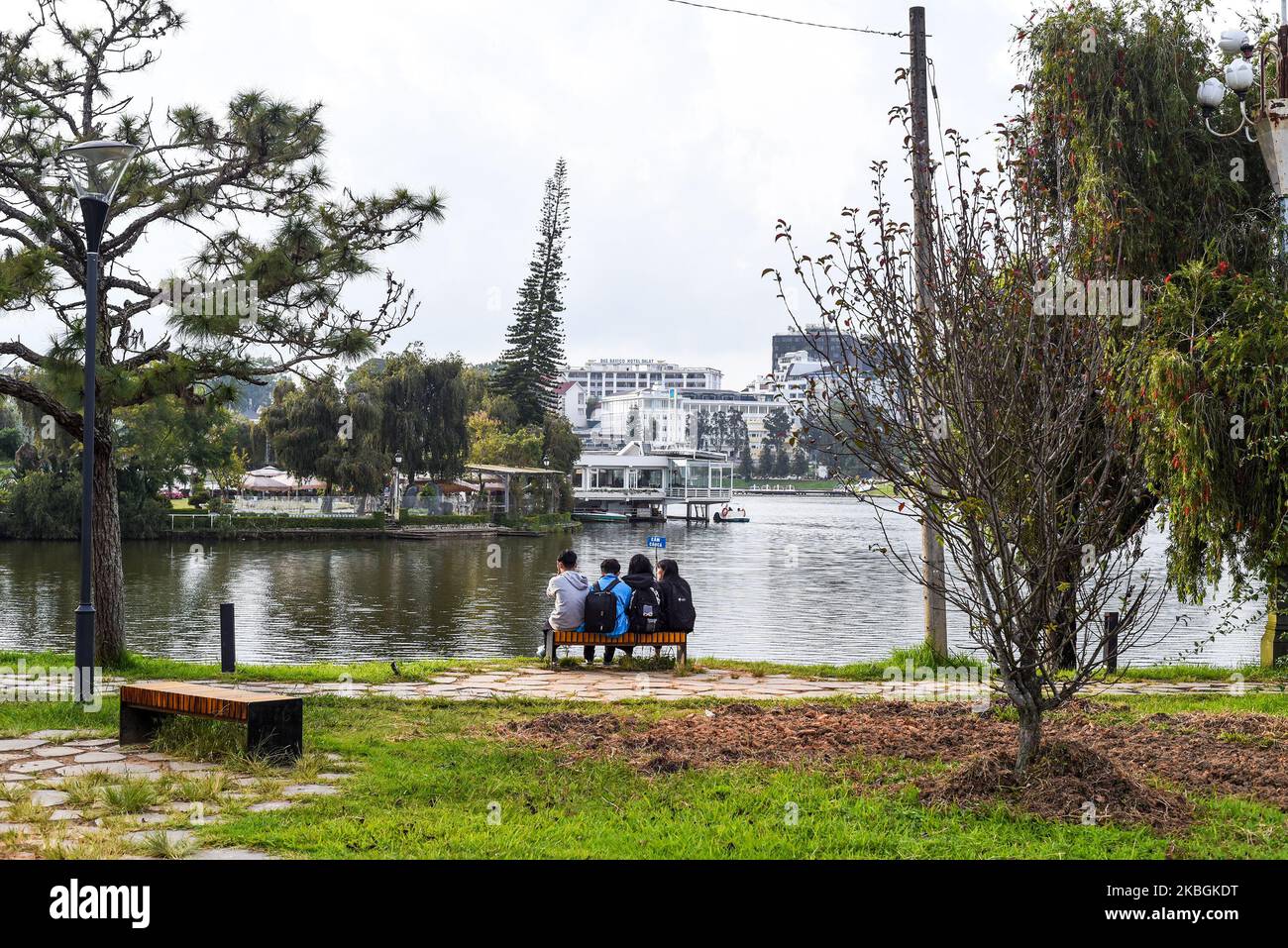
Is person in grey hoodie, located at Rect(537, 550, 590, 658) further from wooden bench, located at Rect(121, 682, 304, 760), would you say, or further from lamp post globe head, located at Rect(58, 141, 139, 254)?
lamp post globe head, located at Rect(58, 141, 139, 254)

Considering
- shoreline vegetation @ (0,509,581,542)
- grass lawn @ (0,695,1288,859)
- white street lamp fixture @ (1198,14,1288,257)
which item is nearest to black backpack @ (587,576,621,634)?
grass lawn @ (0,695,1288,859)

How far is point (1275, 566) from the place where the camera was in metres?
9.85

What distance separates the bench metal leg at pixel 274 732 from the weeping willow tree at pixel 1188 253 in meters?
6.43

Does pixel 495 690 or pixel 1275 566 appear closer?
pixel 495 690

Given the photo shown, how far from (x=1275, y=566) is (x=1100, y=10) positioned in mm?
5401

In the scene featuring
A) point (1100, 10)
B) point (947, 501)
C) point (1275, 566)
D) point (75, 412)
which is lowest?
point (1275, 566)

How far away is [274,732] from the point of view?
231 inches

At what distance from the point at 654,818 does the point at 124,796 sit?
2252 mm

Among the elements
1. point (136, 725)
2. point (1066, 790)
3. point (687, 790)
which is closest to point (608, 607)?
point (136, 725)

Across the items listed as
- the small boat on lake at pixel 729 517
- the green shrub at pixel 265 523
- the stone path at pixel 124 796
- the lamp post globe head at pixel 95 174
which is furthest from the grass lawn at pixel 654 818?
the small boat on lake at pixel 729 517

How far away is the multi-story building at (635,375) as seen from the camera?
18475 cm

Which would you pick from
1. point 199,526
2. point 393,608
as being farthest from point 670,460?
point 393,608
